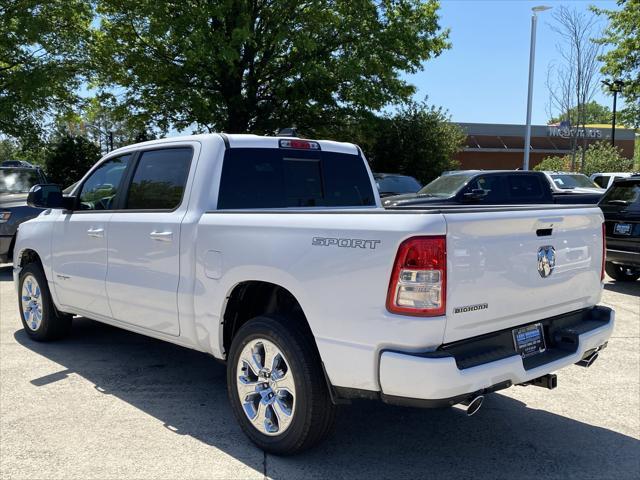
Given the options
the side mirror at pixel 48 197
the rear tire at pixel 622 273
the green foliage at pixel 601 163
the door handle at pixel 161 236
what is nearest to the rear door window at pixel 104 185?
the side mirror at pixel 48 197

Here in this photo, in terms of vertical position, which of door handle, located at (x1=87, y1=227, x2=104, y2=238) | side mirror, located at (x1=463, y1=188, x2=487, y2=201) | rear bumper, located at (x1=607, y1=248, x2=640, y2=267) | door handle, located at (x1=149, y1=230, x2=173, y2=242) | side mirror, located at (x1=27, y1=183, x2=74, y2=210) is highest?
side mirror, located at (x1=27, y1=183, x2=74, y2=210)

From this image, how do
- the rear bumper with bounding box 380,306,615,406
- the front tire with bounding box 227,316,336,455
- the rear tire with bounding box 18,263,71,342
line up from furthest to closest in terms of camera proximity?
the rear tire with bounding box 18,263,71,342, the front tire with bounding box 227,316,336,455, the rear bumper with bounding box 380,306,615,406

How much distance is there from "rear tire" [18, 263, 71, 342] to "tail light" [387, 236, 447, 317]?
4.16m

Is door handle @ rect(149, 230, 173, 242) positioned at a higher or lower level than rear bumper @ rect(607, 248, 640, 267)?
higher

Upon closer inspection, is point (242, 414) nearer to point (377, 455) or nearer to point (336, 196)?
point (377, 455)

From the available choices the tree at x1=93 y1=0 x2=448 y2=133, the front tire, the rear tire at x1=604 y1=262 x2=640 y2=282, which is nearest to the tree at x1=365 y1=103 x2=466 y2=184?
the tree at x1=93 y1=0 x2=448 y2=133

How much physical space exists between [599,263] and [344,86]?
59.0 feet

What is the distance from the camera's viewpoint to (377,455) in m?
3.58

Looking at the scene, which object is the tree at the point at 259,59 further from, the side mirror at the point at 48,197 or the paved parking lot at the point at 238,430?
the paved parking lot at the point at 238,430

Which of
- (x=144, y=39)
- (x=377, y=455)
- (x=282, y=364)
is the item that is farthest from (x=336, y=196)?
(x=144, y=39)

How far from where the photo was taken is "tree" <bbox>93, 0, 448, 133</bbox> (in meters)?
18.5

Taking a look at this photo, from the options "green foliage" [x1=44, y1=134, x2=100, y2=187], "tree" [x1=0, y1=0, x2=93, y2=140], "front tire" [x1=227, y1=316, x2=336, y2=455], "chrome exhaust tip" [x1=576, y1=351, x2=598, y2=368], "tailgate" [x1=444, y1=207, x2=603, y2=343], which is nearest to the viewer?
"tailgate" [x1=444, y1=207, x2=603, y2=343]

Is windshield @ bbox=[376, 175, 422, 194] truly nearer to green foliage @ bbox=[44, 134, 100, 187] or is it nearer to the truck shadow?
the truck shadow

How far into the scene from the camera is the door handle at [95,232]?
4.79 meters
